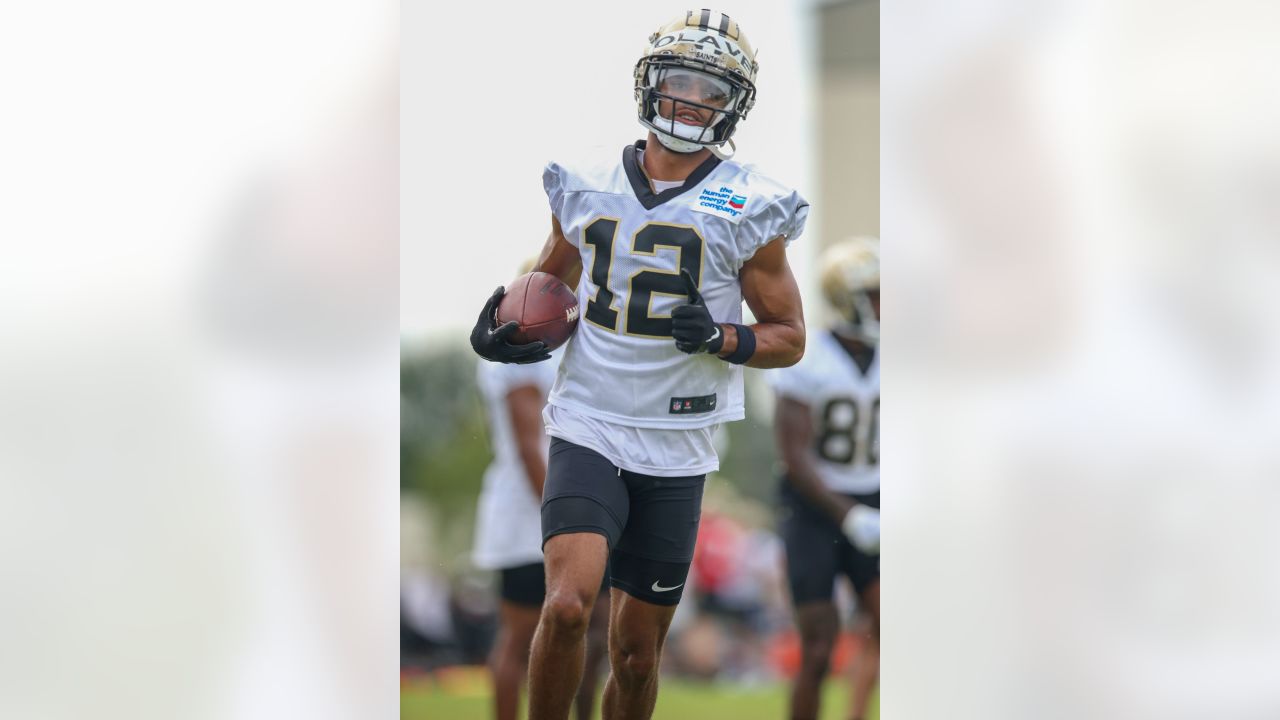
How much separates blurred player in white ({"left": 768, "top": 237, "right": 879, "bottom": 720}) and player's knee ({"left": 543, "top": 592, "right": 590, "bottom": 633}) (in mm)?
2302

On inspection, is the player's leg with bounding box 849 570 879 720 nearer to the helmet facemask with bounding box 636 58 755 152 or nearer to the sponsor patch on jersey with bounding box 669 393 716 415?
the sponsor patch on jersey with bounding box 669 393 716 415

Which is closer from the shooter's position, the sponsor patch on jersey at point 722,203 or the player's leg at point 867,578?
the sponsor patch on jersey at point 722,203

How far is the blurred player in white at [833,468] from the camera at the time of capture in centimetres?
561

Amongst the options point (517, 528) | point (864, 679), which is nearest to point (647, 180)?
point (517, 528)

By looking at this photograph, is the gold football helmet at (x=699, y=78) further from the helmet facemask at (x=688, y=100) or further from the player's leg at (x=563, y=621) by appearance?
the player's leg at (x=563, y=621)

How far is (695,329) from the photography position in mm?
3623

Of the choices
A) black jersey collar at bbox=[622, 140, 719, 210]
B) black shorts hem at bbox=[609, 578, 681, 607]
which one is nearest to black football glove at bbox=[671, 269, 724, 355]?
black jersey collar at bbox=[622, 140, 719, 210]

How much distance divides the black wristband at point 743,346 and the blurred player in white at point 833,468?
2012mm

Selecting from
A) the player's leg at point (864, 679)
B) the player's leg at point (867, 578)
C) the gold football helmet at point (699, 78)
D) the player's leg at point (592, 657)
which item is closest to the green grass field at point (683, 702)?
the player's leg at point (864, 679)

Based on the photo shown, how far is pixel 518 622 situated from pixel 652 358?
1998mm

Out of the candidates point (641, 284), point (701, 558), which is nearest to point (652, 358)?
point (641, 284)

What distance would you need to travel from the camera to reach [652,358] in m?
3.79
